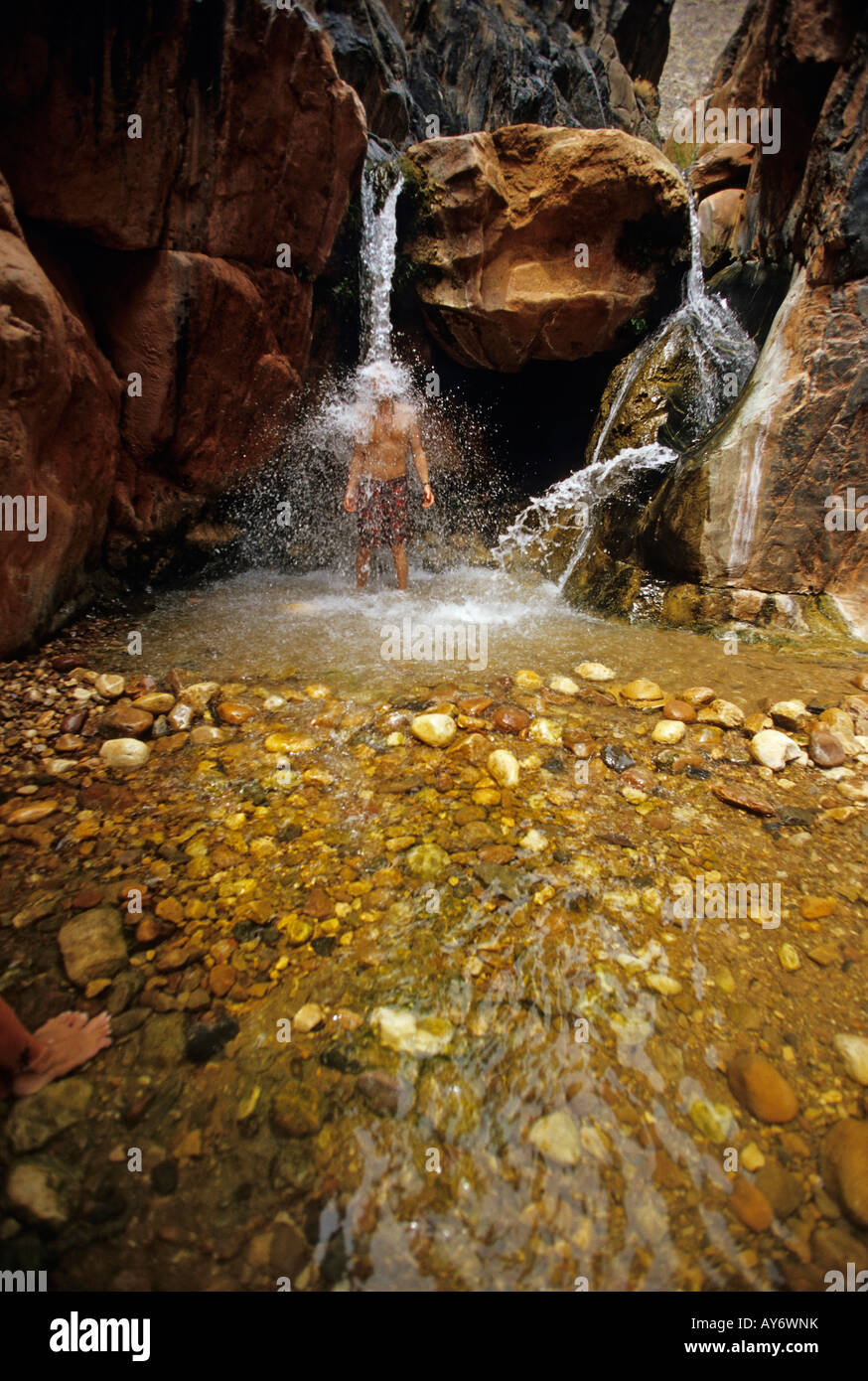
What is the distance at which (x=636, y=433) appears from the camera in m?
5.68

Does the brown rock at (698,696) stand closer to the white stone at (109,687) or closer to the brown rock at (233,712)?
the brown rock at (233,712)

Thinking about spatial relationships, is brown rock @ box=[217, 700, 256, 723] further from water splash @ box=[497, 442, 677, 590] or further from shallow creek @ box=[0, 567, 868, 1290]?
water splash @ box=[497, 442, 677, 590]

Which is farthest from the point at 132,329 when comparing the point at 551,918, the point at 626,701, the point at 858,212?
the point at 858,212

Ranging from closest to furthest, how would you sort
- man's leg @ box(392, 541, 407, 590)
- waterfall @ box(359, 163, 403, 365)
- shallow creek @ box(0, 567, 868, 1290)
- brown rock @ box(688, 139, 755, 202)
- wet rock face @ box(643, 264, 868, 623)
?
shallow creek @ box(0, 567, 868, 1290), wet rock face @ box(643, 264, 868, 623), waterfall @ box(359, 163, 403, 365), man's leg @ box(392, 541, 407, 590), brown rock @ box(688, 139, 755, 202)

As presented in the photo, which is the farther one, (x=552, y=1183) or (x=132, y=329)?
(x=132, y=329)

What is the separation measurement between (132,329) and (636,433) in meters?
4.65

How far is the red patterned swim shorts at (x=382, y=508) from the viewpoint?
18.3ft

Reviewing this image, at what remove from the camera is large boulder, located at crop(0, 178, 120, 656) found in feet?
9.41

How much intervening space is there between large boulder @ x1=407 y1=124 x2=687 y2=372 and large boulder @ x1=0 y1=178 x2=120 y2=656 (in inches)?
159

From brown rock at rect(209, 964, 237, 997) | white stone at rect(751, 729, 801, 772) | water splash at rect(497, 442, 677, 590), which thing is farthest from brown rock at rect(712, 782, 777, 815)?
water splash at rect(497, 442, 677, 590)

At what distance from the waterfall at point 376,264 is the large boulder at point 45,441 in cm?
325

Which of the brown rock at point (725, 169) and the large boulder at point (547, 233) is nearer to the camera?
the large boulder at point (547, 233)

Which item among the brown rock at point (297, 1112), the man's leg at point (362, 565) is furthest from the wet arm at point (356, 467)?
the brown rock at point (297, 1112)
